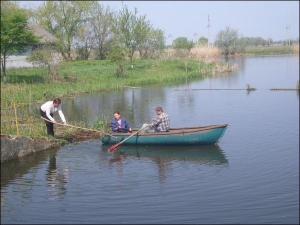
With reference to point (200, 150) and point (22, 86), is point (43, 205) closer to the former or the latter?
point (200, 150)

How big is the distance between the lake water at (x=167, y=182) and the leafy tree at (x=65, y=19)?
32.8 m

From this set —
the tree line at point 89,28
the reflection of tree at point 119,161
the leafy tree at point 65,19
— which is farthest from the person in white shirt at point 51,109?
the leafy tree at point 65,19

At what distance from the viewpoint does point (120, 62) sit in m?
39.0

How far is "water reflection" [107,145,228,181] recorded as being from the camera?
12844mm

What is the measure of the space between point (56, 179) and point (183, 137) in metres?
4.42

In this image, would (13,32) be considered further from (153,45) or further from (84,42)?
(153,45)

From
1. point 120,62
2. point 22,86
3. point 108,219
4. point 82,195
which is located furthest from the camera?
point 120,62

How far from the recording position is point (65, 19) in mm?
49875

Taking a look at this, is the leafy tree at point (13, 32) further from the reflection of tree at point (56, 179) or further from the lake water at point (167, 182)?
the reflection of tree at point (56, 179)

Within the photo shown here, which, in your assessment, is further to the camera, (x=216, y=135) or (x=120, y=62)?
(x=120, y=62)

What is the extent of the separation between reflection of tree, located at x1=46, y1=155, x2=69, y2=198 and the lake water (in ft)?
0.08

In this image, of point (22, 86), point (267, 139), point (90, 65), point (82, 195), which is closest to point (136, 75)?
point (90, 65)

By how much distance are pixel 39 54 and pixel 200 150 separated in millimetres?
20608

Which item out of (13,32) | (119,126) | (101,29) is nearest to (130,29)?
(101,29)
